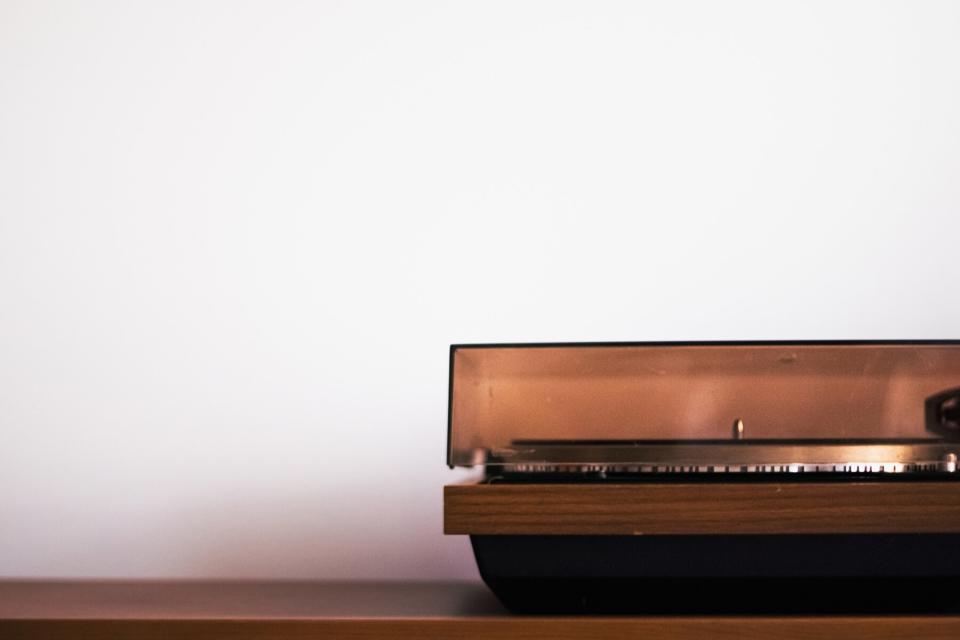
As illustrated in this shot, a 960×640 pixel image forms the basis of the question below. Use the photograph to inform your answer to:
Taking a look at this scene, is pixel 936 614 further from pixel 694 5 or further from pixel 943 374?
pixel 694 5

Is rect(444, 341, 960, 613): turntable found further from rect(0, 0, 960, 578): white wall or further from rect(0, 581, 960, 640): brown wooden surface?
rect(0, 0, 960, 578): white wall

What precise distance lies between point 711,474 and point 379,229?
576 mm

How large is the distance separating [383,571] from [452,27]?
707 mm

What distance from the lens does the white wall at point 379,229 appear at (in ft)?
4.21

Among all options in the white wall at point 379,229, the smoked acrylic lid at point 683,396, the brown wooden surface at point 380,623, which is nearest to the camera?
the brown wooden surface at point 380,623

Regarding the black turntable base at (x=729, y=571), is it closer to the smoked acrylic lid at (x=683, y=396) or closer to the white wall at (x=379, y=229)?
the smoked acrylic lid at (x=683, y=396)

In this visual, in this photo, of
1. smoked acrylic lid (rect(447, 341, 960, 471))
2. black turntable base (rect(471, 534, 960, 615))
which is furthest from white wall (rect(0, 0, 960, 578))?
black turntable base (rect(471, 534, 960, 615))

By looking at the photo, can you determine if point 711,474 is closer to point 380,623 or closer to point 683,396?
point 683,396

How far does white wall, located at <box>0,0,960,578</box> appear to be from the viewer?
1284 millimetres

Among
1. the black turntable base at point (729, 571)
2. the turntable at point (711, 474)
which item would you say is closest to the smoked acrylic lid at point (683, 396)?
the turntable at point (711, 474)

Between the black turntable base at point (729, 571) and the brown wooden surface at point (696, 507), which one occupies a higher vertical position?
the brown wooden surface at point (696, 507)

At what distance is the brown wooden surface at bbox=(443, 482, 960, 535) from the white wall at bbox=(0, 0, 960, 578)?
43cm

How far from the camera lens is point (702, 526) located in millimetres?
854

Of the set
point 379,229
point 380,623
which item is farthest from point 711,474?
point 379,229
